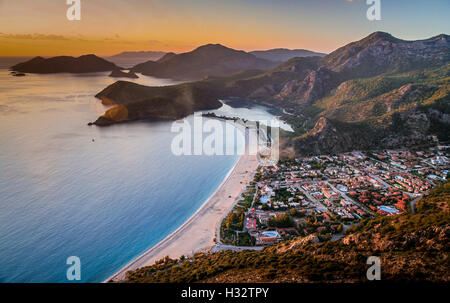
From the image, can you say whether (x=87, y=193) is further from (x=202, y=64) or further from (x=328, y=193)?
(x=202, y=64)

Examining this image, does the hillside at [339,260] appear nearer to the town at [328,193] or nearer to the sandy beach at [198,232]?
the sandy beach at [198,232]

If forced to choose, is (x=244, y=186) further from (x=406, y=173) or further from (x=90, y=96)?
(x=90, y=96)

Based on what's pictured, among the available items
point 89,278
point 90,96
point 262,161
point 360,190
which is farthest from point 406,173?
point 90,96

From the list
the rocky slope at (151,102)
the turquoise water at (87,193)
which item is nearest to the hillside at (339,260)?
the turquoise water at (87,193)

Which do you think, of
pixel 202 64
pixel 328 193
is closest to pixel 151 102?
pixel 328 193

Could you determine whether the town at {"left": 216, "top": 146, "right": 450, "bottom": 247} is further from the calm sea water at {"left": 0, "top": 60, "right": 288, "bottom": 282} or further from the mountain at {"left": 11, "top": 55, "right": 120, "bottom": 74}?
the mountain at {"left": 11, "top": 55, "right": 120, "bottom": 74}
